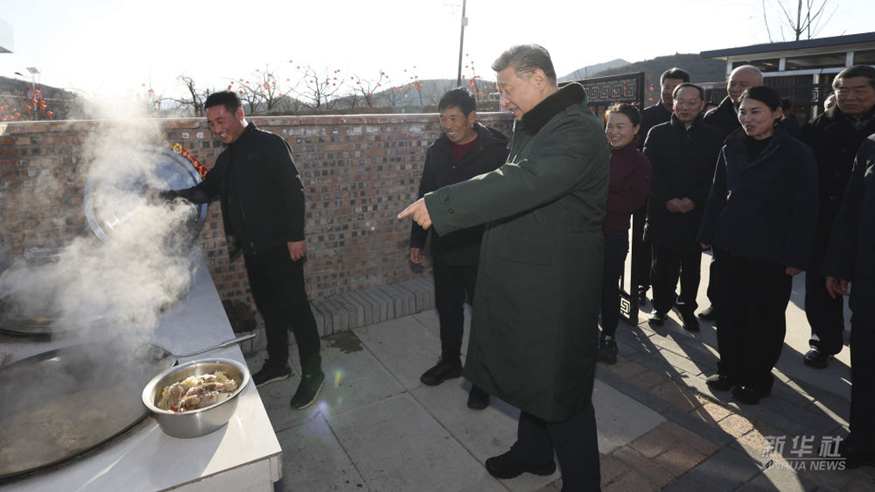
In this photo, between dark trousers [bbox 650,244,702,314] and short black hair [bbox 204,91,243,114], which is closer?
short black hair [bbox 204,91,243,114]

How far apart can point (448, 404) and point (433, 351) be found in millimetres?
909

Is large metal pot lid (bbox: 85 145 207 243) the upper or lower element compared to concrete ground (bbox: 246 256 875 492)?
upper

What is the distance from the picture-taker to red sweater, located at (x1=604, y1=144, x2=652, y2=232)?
4.20m

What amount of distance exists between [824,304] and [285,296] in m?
4.51

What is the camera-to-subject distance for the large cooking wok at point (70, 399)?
1.99 meters

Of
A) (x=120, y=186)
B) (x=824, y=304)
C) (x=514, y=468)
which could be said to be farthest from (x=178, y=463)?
(x=824, y=304)

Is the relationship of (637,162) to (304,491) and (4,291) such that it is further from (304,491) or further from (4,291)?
(4,291)

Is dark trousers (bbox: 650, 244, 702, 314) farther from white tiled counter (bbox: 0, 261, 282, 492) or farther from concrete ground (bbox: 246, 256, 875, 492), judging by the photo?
white tiled counter (bbox: 0, 261, 282, 492)

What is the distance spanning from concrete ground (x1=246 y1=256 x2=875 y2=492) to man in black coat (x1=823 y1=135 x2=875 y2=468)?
0.21 metres

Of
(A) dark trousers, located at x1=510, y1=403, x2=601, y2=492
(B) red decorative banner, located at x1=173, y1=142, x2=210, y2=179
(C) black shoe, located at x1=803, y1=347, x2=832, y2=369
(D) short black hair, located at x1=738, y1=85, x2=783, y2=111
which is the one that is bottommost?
(C) black shoe, located at x1=803, y1=347, x2=832, y2=369

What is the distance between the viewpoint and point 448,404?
12.5 feet

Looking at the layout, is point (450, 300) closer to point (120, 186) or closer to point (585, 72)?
point (120, 186)

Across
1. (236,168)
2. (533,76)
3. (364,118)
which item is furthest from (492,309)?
(364,118)

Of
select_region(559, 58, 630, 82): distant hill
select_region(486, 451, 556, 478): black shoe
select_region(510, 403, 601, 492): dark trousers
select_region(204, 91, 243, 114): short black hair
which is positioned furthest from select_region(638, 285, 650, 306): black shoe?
select_region(559, 58, 630, 82): distant hill
